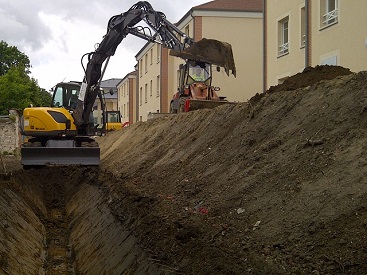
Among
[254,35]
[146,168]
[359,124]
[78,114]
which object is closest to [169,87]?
[254,35]

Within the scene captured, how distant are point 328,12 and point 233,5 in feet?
53.4

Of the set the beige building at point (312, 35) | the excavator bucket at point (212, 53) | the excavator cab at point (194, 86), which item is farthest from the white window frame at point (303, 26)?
the excavator bucket at point (212, 53)

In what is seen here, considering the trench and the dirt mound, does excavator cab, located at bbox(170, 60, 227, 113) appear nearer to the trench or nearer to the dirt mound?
the trench

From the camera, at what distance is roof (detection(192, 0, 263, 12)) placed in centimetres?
3475

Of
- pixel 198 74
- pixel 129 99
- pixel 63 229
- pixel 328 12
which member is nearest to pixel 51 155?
pixel 63 229

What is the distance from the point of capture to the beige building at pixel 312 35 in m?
17.8

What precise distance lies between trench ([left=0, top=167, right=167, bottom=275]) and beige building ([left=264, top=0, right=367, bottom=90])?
31.9 feet

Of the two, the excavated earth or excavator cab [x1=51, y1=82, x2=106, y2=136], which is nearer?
the excavated earth

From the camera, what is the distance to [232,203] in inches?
283

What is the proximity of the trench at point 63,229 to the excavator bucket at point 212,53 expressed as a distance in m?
4.89

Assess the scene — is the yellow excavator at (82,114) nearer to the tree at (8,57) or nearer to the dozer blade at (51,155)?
the dozer blade at (51,155)

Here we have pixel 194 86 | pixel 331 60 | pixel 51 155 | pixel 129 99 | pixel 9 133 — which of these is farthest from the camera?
pixel 129 99

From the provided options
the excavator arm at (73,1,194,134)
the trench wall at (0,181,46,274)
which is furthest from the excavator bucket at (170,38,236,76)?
the trench wall at (0,181,46,274)

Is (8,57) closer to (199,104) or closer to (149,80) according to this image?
(149,80)
